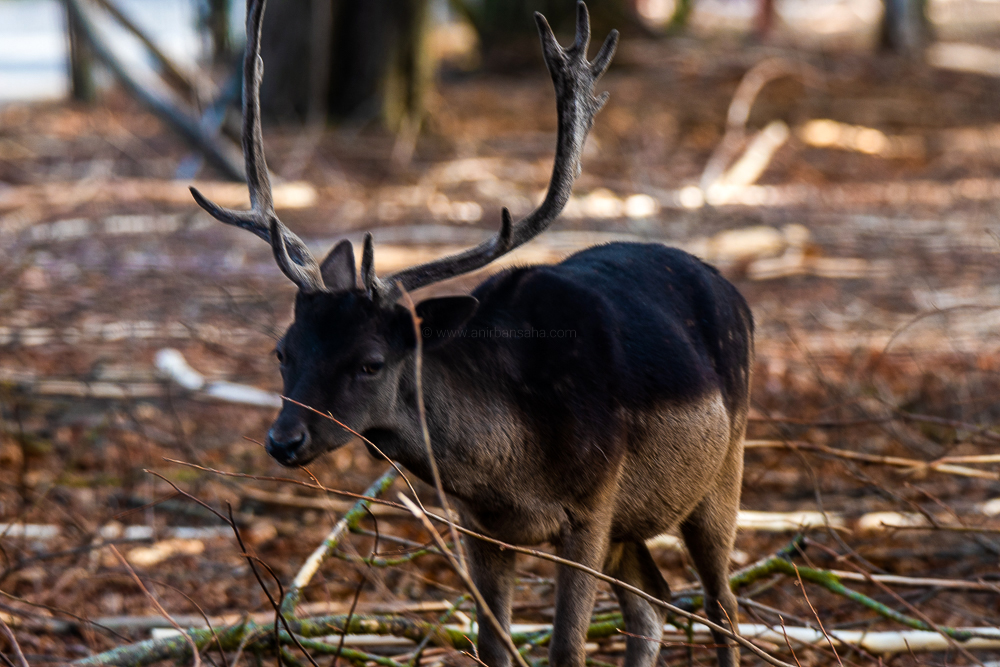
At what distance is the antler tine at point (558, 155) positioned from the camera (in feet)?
11.1

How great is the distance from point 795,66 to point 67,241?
12485 mm

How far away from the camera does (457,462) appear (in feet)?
11.1

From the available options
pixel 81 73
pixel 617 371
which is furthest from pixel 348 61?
pixel 617 371

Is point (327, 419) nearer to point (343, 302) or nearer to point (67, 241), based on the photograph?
point (343, 302)

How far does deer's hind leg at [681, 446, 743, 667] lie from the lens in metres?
3.95

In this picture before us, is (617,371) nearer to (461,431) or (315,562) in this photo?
(461,431)

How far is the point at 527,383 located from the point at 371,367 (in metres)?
0.55

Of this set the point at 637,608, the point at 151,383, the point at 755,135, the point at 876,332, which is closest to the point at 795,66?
the point at 755,135

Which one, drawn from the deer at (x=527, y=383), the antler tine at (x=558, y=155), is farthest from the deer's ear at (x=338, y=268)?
the antler tine at (x=558, y=155)

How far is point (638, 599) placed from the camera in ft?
13.3

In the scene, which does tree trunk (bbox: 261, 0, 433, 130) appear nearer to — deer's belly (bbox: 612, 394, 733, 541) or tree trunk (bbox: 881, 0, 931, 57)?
tree trunk (bbox: 881, 0, 931, 57)

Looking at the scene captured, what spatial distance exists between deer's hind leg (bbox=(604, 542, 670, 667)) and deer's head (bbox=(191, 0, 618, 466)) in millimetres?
1284

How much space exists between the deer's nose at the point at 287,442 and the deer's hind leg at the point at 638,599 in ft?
5.17

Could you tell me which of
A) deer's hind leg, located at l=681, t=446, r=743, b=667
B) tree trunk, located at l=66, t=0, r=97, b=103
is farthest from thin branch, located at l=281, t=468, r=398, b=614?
tree trunk, located at l=66, t=0, r=97, b=103
